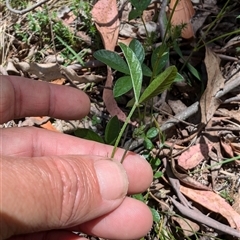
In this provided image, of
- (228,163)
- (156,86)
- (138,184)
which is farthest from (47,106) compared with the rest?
(228,163)

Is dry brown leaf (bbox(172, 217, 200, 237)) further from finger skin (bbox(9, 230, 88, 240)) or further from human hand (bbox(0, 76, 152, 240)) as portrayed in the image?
finger skin (bbox(9, 230, 88, 240))

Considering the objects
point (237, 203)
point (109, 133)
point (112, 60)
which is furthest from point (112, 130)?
point (237, 203)

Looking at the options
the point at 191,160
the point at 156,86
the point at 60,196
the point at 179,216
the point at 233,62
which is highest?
the point at 156,86

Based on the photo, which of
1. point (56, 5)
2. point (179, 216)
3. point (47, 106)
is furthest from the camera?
point (56, 5)

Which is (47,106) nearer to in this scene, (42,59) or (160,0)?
(42,59)

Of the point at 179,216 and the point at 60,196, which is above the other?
the point at 60,196

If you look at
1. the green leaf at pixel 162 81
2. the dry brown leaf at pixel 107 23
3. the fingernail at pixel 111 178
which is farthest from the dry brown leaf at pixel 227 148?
the green leaf at pixel 162 81
